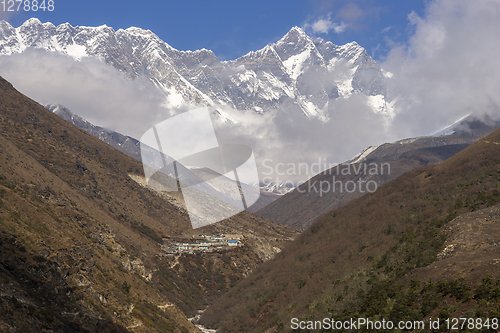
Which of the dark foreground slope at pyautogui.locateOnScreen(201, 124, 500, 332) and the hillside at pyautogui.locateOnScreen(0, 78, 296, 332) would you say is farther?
the dark foreground slope at pyautogui.locateOnScreen(201, 124, 500, 332)

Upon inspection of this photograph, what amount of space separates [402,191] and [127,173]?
84.0 m

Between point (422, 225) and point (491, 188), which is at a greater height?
point (491, 188)

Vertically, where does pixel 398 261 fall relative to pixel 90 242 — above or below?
below

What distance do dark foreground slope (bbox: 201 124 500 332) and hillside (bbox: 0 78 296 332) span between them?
604 inches

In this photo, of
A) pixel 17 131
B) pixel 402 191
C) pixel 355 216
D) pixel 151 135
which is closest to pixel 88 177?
pixel 17 131

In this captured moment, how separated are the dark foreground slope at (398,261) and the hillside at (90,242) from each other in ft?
50.3

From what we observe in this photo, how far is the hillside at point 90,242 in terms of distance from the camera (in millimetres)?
24766

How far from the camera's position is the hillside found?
24766 mm

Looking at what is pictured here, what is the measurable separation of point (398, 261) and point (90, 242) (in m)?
35.0

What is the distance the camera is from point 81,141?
114 meters

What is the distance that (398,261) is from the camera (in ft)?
133

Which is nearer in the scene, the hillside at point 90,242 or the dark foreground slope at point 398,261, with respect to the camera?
the hillside at point 90,242

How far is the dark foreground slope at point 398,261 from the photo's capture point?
2839 cm

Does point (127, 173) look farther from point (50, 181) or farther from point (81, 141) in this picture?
point (50, 181)
